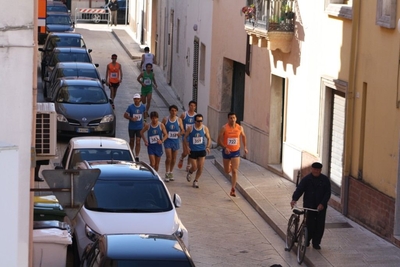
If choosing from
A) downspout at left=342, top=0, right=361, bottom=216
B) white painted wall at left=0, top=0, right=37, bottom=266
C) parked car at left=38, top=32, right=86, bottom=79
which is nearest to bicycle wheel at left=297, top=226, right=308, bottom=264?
downspout at left=342, top=0, right=361, bottom=216

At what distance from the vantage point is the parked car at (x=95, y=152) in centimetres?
1823

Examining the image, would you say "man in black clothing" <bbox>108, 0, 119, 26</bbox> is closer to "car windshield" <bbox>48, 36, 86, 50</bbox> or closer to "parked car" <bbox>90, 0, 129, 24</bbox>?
"parked car" <bbox>90, 0, 129, 24</bbox>

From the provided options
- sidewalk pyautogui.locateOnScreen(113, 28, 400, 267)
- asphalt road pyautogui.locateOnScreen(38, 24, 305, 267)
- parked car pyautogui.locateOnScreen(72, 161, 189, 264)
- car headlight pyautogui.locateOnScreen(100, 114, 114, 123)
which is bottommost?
asphalt road pyautogui.locateOnScreen(38, 24, 305, 267)

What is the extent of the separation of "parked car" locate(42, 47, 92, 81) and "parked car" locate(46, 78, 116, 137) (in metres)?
6.70

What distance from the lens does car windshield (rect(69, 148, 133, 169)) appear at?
18.2 metres

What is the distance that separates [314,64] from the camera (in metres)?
20.4

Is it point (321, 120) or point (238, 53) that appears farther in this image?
point (238, 53)

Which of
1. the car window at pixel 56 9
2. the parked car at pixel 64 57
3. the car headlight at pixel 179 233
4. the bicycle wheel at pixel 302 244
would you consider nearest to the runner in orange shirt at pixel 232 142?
the bicycle wheel at pixel 302 244

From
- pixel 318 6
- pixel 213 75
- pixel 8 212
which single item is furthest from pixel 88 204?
pixel 213 75

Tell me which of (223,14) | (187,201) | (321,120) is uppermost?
(223,14)

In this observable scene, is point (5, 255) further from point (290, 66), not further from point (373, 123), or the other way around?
point (290, 66)

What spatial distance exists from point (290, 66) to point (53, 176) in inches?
511

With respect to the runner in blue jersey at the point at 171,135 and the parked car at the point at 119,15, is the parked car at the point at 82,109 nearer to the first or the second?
the runner in blue jersey at the point at 171,135

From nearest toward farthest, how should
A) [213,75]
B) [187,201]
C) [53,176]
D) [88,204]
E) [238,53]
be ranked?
[53,176]
[88,204]
[187,201]
[238,53]
[213,75]
